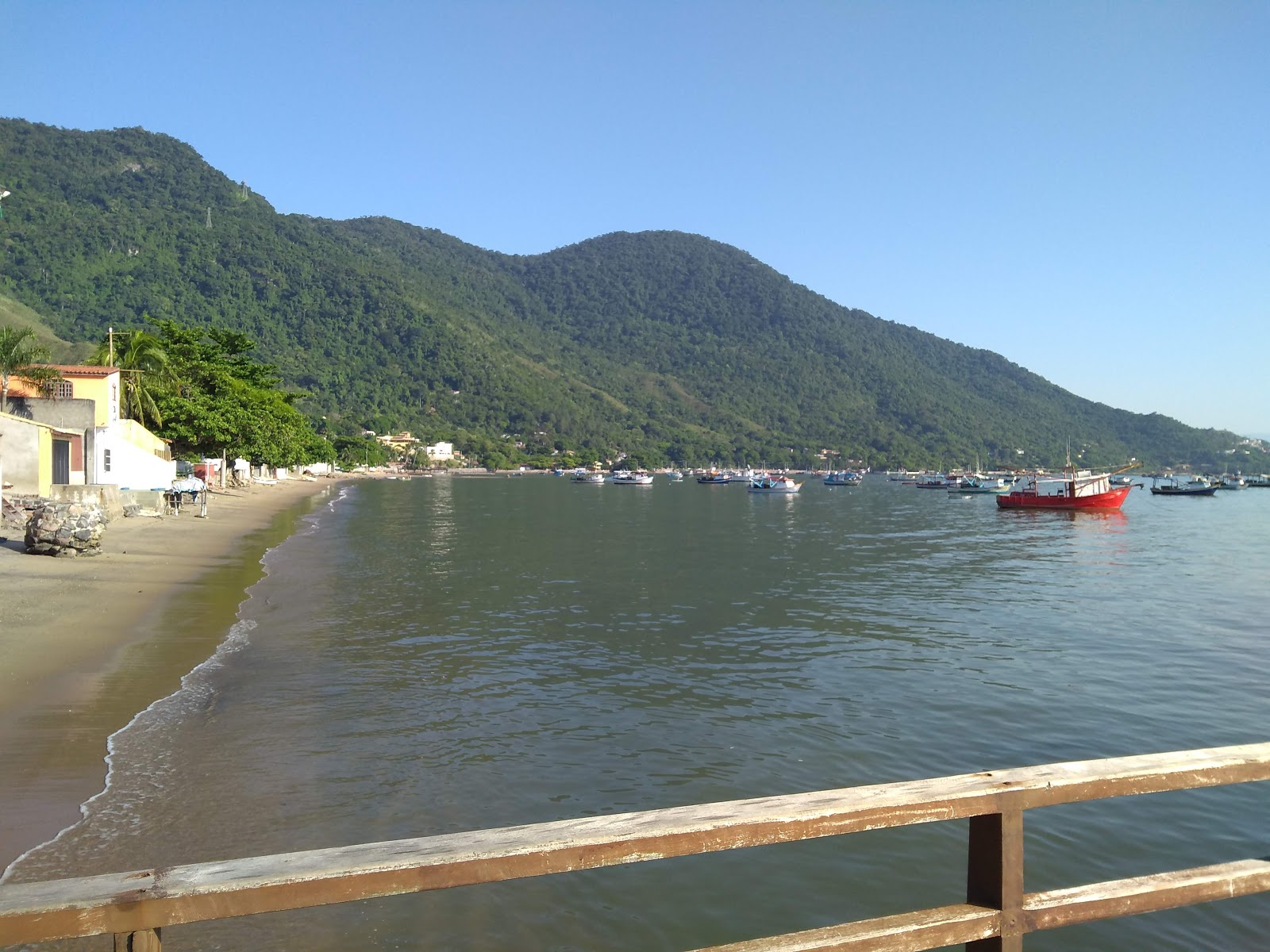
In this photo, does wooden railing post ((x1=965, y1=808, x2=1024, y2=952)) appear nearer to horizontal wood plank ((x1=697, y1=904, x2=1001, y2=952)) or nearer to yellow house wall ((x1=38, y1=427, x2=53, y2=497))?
horizontal wood plank ((x1=697, y1=904, x2=1001, y2=952))

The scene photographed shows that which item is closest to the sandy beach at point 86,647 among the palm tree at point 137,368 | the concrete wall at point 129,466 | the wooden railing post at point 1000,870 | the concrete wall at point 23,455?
the concrete wall at point 23,455

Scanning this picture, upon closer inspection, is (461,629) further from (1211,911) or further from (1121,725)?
(1211,911)

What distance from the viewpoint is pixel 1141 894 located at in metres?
3.39

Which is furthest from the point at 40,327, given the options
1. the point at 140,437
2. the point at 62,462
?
the point at 62,462

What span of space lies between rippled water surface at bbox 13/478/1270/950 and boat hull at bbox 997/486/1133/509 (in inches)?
2040

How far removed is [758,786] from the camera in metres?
10.0

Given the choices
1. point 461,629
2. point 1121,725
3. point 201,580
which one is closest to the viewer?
point 1121,725

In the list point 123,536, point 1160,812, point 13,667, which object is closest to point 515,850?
point 1160,812

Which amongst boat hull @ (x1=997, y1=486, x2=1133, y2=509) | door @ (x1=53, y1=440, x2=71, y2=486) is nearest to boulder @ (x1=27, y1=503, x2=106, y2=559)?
door @ (x1=53, y1=440, x2=71, y2=486)

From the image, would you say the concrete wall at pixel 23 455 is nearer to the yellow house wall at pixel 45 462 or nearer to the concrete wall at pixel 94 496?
the yellow house wall at pixel 45 462

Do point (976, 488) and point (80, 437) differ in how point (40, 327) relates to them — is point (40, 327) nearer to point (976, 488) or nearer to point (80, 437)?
point (80, 437)

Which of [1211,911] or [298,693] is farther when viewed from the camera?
[298,693]

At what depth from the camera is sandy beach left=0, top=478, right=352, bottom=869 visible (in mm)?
9438

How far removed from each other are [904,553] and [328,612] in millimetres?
28863
